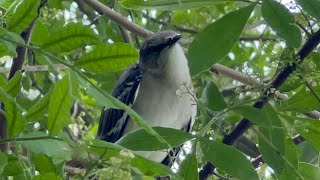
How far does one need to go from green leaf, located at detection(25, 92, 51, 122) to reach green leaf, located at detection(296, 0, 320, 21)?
65 centimetres

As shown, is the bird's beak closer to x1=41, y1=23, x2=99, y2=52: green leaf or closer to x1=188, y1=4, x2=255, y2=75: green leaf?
x1=188, y1=4, x2=255, y2=75: green leaf

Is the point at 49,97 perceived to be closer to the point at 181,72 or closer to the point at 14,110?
the point at 14,110

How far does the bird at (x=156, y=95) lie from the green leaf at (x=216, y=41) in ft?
5.11

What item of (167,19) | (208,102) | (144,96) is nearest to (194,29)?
(167,19)

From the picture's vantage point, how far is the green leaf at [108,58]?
5.80 feet

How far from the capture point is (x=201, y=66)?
202 centimetres

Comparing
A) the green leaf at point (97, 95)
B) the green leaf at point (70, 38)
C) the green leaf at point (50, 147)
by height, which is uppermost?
the green leaf at point (70, 38)

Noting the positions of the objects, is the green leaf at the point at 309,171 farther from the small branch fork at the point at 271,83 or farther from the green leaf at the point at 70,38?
the green leaf at the point at 70,38

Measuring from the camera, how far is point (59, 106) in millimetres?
1741

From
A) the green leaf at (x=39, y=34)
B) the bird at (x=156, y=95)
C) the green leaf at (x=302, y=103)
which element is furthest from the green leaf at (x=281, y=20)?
the bird at (x=156, y=95)

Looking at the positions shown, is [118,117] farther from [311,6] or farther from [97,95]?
[97,95]

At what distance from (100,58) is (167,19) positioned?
2206 millimetres

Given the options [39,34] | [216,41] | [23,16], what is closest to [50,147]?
[23,16]

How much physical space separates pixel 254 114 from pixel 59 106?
1.78ft
